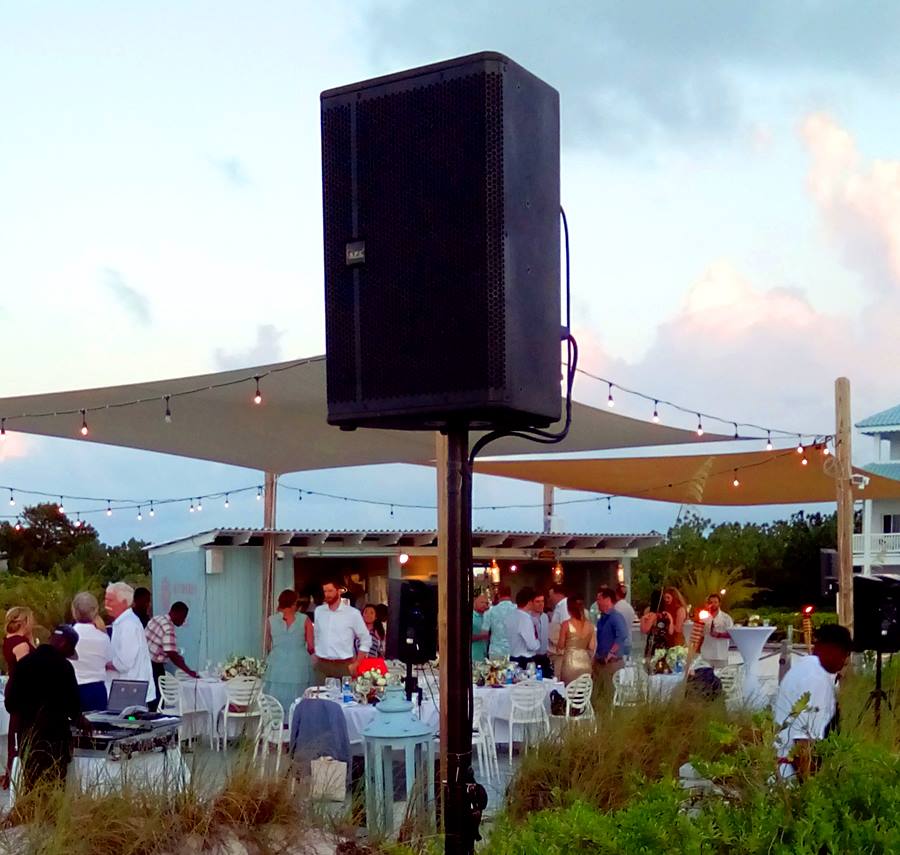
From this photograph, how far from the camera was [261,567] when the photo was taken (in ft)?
51.9

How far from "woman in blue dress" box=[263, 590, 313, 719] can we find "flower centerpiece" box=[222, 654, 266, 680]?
15 centimetres

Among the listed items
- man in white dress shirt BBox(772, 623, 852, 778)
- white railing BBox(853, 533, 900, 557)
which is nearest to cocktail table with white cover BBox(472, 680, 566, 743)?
man in white dress shirt BBox(772, 623, 852, 778)

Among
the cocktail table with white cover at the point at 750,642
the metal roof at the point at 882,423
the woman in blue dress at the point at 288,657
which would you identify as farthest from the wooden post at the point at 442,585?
the metal roof at the point at 882,423

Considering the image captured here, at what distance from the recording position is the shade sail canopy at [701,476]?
14672 mm

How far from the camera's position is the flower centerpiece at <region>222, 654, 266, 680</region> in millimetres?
9078

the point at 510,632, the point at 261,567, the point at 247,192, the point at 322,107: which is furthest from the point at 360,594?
the point at 322,107

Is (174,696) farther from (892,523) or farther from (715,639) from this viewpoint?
(892,523)

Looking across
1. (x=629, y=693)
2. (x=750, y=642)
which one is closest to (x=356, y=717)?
(x=629, y=693)

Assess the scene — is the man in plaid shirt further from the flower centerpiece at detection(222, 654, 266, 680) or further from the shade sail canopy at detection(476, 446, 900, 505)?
the shade sail canopy at detection(476, 446, 900, 505)

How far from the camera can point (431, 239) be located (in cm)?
307

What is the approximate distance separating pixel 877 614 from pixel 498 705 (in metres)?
2.72

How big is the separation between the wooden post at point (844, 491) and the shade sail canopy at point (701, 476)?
2.74 metres

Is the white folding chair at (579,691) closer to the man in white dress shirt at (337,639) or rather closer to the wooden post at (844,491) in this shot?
the man in white dress shirt at (337,639)

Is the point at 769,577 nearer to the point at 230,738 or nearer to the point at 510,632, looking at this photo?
the point at 510,632
